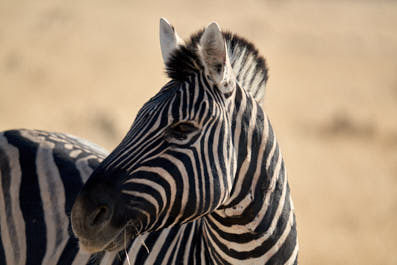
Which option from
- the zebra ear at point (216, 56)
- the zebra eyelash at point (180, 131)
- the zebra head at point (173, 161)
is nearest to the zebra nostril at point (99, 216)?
the zebra head at point (173, 161)

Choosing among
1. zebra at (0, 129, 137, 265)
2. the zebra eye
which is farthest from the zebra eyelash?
zebra at (0, 129, 137, 265)

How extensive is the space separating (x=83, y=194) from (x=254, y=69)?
1.36 metres

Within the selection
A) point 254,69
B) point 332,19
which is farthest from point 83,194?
point 332,19

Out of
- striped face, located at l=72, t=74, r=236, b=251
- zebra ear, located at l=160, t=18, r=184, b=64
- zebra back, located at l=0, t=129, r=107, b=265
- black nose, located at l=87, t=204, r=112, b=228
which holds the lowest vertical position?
zebra back, located at l=0, t=129, r=107, b=265

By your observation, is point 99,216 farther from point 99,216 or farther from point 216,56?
point 216,56

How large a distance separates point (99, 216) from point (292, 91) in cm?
1587

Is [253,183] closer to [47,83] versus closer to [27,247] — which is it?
[27,247]

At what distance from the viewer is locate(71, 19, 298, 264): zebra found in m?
2.38

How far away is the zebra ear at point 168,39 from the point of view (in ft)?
8.95

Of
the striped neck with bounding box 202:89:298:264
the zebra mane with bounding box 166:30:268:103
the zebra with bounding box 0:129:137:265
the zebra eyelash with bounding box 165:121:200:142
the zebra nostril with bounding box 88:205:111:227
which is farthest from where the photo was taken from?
the zebra with bounding box 0:129:137:265

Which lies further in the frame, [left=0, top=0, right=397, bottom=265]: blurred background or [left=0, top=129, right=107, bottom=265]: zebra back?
[left=0, top=0, right=397, bottom=265]: blurred background

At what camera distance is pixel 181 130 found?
2516mm

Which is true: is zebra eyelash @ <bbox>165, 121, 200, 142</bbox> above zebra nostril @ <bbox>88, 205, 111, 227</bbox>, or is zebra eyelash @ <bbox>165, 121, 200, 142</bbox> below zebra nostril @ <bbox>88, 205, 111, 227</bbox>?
above

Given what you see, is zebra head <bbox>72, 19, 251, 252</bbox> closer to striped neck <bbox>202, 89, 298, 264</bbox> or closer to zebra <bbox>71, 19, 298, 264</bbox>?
zebra <bbox>71, 19, 298, 264</bbox>
